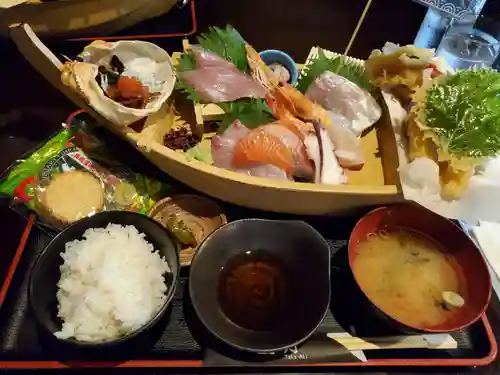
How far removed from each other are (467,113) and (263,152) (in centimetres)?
60

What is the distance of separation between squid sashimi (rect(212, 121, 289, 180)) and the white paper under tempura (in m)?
0.37

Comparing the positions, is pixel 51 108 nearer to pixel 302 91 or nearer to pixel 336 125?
pixel 302 91

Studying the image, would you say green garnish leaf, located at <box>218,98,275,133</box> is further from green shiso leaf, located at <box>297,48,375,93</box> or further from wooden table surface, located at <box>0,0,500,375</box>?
wooden table surface, located at <box>0,0,500,375</box>

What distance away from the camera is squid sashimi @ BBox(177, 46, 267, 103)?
164 centimetres

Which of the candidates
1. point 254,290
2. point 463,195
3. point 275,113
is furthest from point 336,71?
point 254,290

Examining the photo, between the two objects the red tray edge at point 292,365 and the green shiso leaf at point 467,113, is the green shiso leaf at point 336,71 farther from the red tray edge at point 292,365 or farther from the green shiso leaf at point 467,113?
the red tray edge at point 292,365

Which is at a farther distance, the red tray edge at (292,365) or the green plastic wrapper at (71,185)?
the green plastic wrapper at (71,185)

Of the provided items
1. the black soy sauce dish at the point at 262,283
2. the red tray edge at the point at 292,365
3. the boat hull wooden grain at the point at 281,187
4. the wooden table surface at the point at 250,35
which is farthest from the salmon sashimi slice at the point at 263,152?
the wooden table surface at the point at 250,35

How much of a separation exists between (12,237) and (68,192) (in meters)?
0.24

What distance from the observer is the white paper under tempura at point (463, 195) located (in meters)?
1.38

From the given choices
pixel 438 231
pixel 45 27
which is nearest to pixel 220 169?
pixel 438 231

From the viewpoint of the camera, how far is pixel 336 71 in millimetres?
1752

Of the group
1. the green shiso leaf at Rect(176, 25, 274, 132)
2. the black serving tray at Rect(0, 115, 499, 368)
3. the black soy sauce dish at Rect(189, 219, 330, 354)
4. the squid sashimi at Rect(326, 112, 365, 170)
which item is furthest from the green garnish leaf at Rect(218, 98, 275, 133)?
the black serving tray at Rect(0, 115, 499, 368)

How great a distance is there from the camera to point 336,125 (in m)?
1.62
